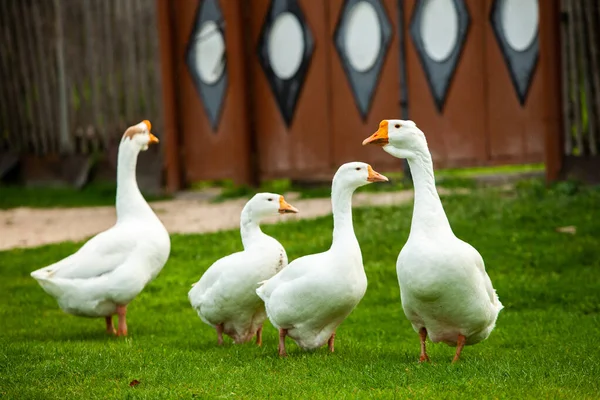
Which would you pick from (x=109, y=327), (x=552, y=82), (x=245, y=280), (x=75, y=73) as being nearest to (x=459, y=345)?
(x=245, y=280)

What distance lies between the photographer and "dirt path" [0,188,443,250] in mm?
11836

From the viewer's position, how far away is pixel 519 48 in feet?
41.4

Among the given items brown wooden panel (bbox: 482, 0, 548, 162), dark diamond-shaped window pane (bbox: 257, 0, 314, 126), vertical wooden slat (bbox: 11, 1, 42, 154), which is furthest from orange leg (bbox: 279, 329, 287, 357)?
vertical wooden slat (bbox: 11, 1, 42, 154)

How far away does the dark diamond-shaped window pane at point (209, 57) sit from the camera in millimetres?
15203

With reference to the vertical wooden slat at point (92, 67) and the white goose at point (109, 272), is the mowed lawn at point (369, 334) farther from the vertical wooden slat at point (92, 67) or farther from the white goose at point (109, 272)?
the vertical wooden slat at point (92, 67)

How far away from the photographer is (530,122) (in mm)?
12609

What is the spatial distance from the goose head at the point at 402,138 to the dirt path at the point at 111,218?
5534 mm

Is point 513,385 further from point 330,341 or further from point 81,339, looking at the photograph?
point 81,339

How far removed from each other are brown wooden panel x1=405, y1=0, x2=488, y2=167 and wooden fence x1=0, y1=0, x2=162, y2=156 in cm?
448

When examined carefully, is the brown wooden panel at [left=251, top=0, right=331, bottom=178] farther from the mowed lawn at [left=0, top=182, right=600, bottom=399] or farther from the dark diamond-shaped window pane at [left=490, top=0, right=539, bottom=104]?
the mowed lawn at [left=0, top=182, right=600, bottom=399]

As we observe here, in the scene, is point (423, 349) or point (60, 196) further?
point (60, 196)

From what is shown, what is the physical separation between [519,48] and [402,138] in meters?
6.99

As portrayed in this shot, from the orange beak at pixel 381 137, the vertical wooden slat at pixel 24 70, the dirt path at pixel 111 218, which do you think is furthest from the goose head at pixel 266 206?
the vertical wooden slat at pixel 24 70

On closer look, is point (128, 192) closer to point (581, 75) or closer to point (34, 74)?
point (581, 75)
